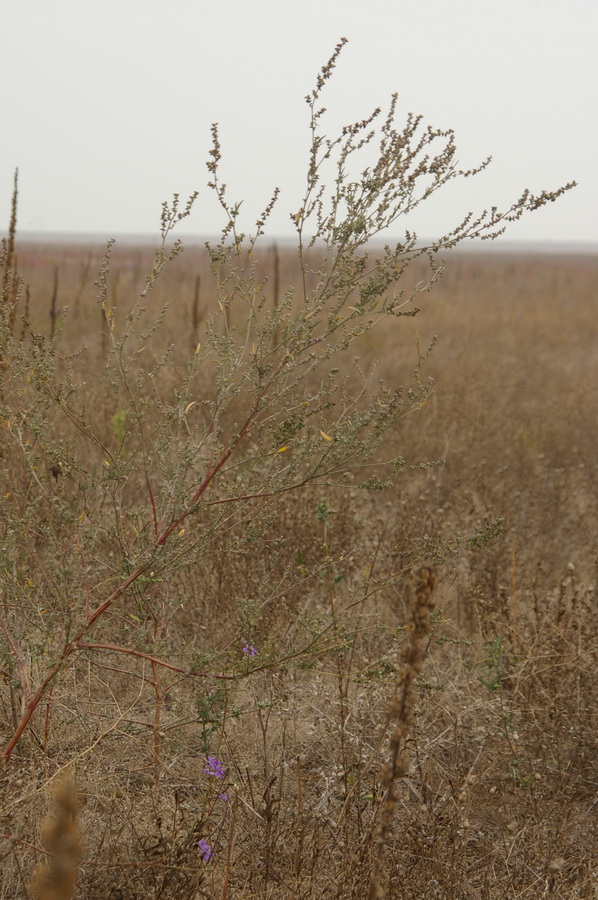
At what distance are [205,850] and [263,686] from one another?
1029 mm

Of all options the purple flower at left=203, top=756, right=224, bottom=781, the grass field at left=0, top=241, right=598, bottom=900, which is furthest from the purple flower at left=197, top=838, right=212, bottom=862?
the purple flower at left=203, top=756, right=224, bottom=781

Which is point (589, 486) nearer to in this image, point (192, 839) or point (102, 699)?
point (102, 699)

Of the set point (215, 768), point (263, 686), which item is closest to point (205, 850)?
point (215, 768)

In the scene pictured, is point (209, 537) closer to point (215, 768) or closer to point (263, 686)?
point (215, 768)

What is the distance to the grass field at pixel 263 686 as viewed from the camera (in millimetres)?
1780

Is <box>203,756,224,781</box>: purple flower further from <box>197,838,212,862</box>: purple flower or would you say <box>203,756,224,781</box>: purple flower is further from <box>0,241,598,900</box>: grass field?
<box>197,838,212,862</box>: purple flower

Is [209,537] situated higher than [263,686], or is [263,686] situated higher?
[209,537]

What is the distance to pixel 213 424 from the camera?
6.49 ft

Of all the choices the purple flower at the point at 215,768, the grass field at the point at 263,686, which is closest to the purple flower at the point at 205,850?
the grass field at the point at 263,686

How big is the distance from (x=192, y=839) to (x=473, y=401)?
15.7 feet

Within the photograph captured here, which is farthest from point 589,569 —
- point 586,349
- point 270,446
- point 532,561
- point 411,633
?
point 586,349

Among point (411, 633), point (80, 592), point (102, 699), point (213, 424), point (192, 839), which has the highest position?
point (213, 424)

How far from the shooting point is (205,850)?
67.6 inches

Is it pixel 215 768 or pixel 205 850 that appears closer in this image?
pixel 205 850
